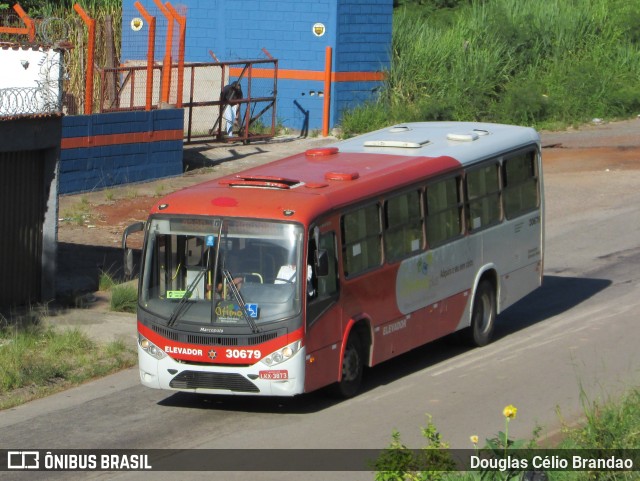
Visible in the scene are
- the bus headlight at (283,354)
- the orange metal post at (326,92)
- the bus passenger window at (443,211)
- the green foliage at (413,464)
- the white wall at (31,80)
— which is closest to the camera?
the green foliage at (413,464)

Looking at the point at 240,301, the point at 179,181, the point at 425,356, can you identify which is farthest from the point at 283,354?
the point at 179,181

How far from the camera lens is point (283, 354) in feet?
37.5

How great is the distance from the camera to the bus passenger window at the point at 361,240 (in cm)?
1230

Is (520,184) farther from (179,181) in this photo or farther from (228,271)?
(179,181)

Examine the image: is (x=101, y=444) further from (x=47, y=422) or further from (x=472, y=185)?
(x=472, y=185)

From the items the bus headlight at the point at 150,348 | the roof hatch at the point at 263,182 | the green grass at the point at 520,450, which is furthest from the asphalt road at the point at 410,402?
the roof hatch at the point at 263,182

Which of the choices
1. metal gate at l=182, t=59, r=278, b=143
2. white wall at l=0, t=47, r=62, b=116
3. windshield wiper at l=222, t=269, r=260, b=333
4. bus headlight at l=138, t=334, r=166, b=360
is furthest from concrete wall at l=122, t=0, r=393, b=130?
windshield wiper at l=222, t=269, r=260, b=333

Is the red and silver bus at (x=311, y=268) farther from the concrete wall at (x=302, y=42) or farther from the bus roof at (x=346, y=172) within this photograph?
the concrete wall at (x=302, y=42)

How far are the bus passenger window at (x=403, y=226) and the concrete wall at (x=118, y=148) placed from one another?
11.5m

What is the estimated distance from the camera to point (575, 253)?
20.7 m

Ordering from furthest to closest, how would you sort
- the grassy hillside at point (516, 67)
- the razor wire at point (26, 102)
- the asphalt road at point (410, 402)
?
the grassy hillside at point (516, 67)
the razor wire at point (26, 102)
the asphalt road at point (410, 402)

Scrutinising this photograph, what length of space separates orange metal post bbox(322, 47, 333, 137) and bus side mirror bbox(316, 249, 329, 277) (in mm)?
19921

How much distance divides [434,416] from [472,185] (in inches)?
152

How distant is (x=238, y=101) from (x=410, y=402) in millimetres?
18103
